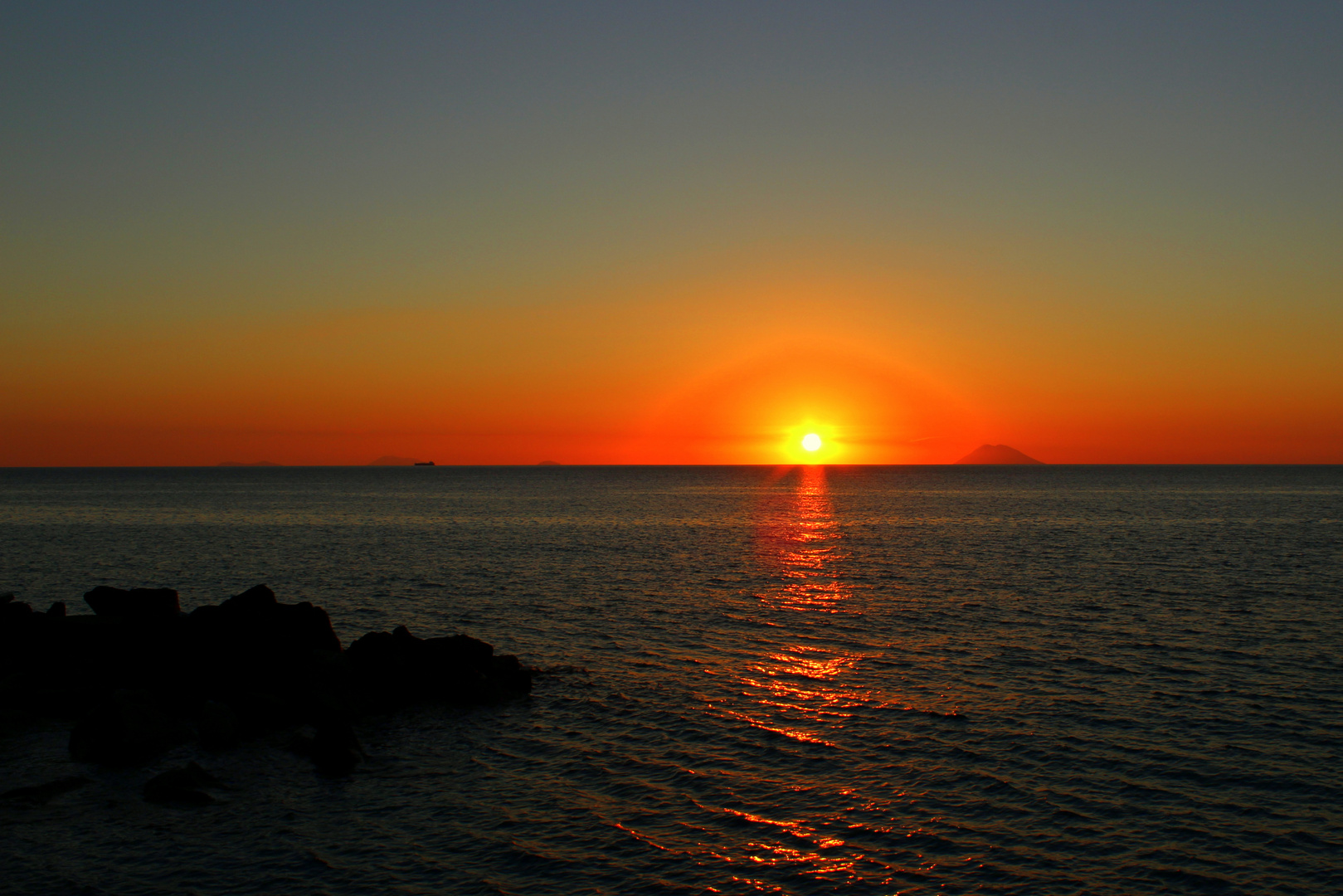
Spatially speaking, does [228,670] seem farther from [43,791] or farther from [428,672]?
[43,791]

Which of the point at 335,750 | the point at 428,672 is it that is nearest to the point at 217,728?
the point at 335,750

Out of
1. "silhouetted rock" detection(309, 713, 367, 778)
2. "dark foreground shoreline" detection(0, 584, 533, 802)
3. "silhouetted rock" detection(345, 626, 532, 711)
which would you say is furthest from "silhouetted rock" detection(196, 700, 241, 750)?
"silhouetted rock" detection(345, 626, 532, 711)

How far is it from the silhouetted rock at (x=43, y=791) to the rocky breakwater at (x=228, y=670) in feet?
8.47

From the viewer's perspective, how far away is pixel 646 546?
80.2m

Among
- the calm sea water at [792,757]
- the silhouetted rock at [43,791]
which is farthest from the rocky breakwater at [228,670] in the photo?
the silhouetted rock at [43,791]

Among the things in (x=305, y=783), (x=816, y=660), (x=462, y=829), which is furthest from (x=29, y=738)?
(x=816, y=660)

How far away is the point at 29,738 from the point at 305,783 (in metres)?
9.35

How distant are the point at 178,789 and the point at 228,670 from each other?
9072 millimetres

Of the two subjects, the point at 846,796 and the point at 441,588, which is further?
the point at 441,588

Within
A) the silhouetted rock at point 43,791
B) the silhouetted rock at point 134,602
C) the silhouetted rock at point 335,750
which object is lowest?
the silhouetted rock at point 43,791

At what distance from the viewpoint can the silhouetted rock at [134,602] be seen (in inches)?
1278

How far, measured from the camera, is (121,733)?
22969 mm

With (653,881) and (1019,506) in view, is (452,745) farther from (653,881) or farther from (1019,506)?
(1019,506)

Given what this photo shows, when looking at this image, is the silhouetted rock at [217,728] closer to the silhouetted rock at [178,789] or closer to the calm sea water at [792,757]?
the calm sea water at [792,757]
